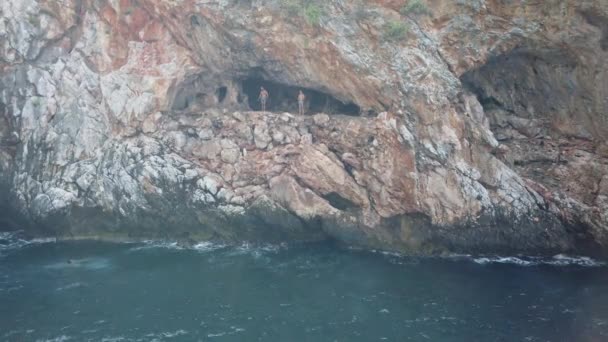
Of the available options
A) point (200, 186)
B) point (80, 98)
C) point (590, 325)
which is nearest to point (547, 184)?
point (590, 325)

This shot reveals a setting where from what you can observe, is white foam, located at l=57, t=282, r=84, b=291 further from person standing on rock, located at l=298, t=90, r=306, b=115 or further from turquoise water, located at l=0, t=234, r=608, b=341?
person standing on rock, located at l=298, t=90, r=306, b=115

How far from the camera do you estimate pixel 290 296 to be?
94.0 feet

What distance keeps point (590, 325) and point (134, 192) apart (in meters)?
27.0

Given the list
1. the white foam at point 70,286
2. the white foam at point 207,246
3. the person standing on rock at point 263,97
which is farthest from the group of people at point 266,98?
the white foam at point 70,286

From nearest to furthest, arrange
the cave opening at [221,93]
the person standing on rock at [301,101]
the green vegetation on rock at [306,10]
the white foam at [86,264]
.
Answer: the white foam at [86,264] < the green vegetation on rock at [306,10] < the person standing on rock at [301,101] < the cave opening at [221,93]

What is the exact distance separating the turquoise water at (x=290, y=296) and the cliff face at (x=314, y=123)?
2.32 m

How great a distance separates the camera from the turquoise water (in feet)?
83.4

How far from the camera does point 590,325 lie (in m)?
25.1

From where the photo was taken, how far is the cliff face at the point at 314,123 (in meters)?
32.3

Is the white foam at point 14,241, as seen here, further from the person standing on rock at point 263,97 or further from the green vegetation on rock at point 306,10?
the green vegetation on rock at point 306,10

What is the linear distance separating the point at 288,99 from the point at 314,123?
4.63 m

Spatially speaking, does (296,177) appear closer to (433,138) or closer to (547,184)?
(433,138)

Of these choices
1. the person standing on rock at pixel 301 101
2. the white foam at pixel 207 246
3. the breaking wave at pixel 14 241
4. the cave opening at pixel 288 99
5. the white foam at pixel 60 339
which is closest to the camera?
the white foam at pixel 60 339

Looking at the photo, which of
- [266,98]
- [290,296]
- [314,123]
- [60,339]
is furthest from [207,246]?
[60,339]
